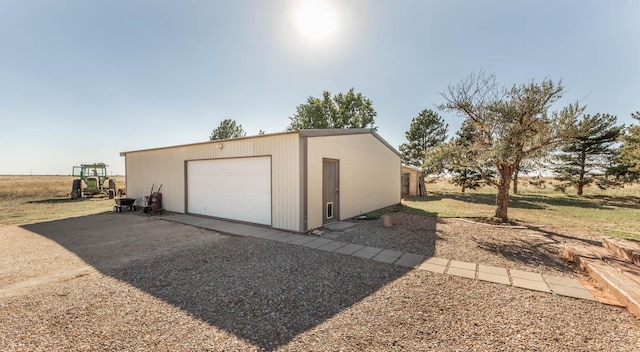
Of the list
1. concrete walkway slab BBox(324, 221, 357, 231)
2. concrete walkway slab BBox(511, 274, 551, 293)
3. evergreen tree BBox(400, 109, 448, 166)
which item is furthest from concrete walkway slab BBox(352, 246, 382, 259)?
evergreen tree BBox(400, 109, 448, 166)

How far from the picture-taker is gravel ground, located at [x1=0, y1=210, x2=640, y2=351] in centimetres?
222

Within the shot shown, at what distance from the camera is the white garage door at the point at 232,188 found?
736 centimetres

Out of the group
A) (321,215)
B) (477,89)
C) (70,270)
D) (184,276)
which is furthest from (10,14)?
(477,89)

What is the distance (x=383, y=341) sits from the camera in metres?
2.22

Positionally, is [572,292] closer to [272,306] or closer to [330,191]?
[272,306]

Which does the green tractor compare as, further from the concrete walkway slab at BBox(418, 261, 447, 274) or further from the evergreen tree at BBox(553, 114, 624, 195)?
the evergreen tree at BBox(553, 114, 624, 195)

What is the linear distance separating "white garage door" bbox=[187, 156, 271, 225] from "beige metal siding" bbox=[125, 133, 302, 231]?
10.4 inches

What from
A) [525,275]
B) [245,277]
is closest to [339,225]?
[245,277]

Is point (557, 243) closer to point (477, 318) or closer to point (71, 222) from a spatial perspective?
point (477, 318)

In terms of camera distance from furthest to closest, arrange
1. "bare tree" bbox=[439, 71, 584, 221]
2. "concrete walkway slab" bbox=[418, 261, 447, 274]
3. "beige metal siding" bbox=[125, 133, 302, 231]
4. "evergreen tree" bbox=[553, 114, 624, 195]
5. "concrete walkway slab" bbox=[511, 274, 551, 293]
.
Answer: "evergreen tree" bbox=[553, 114, 624, 195], "bare tree" bbox=[439, 71, 584, 221], "beige metal siding" bbox=[125, 133, 302, 231], "concrete walkway slab" bbox=[418, 261, 447, 274], "concrete walkway slab" bbox=[511, 274, 551, 293]

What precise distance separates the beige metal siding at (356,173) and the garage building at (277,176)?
28 millimetres

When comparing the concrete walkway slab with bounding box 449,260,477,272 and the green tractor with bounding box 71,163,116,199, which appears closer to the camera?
the concrete walkway slab with bounding box 449,260,477,272

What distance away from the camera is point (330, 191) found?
7.70 metres

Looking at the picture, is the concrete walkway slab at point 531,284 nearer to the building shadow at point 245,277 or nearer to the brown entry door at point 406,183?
the building shadow at point 245,277
